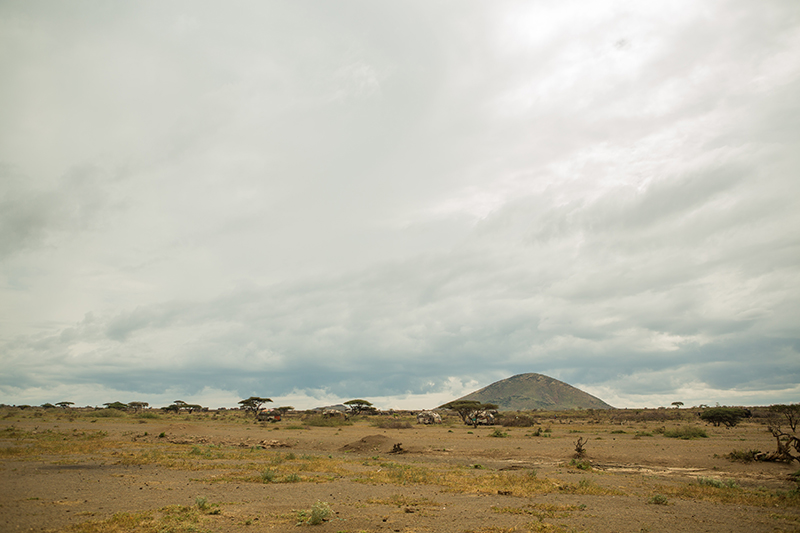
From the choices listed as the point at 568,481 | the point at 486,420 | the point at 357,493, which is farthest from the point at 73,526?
the point at 486,420

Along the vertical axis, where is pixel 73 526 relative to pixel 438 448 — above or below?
above

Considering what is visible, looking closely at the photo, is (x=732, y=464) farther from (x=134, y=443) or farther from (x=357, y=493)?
(x=134, y=443)

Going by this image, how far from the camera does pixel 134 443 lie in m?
34.8

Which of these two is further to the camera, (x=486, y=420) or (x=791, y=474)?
(x=486, y=420)

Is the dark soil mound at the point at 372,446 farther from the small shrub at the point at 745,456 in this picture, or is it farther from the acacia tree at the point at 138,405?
the acacia tree at the point at 138,405

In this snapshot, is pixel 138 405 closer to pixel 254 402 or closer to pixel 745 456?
pixel 254 402

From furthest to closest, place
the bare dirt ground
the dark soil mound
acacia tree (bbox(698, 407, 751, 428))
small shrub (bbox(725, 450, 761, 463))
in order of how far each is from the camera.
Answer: acacia tree (bbox(698, 407, 751, 428)) → the dark soil mound → small shrub (bbox(725, 450, 761, 463)) → the bare dirt ground

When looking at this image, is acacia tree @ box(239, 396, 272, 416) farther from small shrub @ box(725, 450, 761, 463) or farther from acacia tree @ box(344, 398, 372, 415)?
small shrub @ box(725, 450, 761, 463)

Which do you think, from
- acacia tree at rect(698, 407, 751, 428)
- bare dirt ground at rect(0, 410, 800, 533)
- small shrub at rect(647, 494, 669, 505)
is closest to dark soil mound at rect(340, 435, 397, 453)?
bare dirt ground at rect(0, 410, 800, 533)

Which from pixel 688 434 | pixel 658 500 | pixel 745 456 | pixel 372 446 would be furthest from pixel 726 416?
pixel 658 500

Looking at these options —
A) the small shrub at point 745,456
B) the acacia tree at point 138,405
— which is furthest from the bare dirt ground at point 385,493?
the acacia tree at point 138,405

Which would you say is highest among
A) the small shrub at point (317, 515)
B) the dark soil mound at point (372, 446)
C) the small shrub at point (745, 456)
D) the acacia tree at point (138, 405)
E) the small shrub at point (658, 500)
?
the small shrub at point (317, 515)

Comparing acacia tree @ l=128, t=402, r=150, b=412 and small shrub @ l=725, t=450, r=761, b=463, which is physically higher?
small shrub @ l=725, t=450, r=761, b=463

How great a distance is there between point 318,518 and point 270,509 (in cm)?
297
